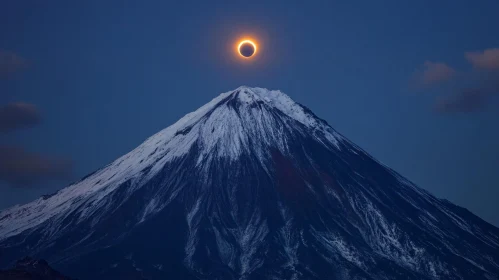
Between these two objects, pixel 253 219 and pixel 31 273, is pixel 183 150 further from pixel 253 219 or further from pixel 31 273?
pixel 31 273

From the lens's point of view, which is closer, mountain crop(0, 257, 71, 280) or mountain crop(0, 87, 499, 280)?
mountain crop(0, 257, 71, 280)

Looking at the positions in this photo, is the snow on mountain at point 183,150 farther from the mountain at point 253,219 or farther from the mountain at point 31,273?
the mountain at point 31,273

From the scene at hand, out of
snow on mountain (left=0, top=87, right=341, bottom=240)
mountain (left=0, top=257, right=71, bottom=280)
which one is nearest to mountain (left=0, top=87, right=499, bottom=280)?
snow on mountain (left=0, top=87, right=341, bottom=240)

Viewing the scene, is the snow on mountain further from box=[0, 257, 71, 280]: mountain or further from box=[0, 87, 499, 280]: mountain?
box=[0, 257, 71, 280]: mountain

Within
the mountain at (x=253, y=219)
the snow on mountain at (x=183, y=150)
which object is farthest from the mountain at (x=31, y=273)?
the snow on mountain at (x=183, y=150)

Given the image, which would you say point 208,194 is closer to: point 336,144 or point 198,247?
point 198,247

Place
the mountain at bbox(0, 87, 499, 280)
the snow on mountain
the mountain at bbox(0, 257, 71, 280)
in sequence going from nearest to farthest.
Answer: the mountain at bbox(0, 257, 71, 280) < the mountain at bbox(0, 87, 499, 280) < the snow on mountain

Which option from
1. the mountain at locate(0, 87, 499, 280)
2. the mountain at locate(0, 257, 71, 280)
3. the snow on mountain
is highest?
the snow on mountain

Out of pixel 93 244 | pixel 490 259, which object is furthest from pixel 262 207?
pixel 490 259
